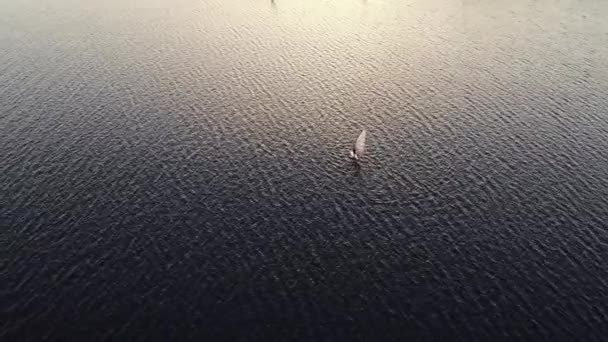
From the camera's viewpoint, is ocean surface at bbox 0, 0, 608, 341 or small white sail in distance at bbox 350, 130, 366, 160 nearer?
ocean surface at bbox 0, 0, 608, 341

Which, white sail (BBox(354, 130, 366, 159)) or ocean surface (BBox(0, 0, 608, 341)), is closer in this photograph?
ocean surface (BBox(0, 0, 608, 341))

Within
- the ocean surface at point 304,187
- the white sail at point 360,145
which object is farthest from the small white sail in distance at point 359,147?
the ocean surface at point 304,187

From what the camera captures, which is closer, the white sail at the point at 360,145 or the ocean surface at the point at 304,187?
the ocean surface at the point at 304,187

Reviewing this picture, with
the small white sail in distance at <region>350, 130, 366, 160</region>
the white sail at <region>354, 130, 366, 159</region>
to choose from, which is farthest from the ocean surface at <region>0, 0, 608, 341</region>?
the white sail at <region>354, 130, 366, 159</region>

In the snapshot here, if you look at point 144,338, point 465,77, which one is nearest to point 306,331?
point 144,338

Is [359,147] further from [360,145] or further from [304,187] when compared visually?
[304,187]

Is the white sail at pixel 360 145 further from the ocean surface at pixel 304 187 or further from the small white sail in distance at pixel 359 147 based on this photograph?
the ocean surface at pixel 304 187

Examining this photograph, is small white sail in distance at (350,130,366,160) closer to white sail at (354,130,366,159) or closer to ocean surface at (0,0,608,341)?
white sail at (354,130,366,159)

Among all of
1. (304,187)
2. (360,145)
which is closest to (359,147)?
(360,145)

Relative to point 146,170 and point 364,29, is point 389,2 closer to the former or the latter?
point 364,29
